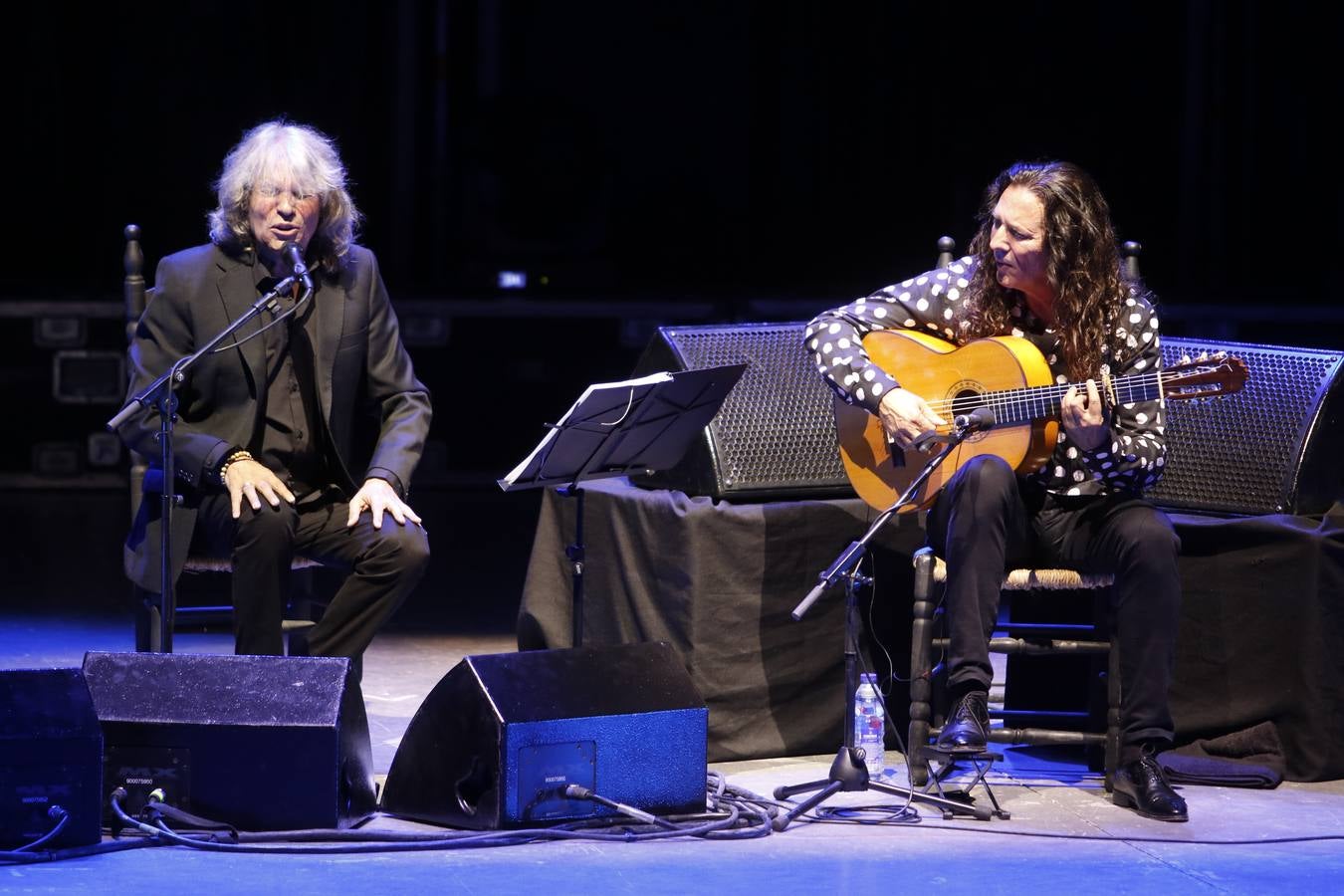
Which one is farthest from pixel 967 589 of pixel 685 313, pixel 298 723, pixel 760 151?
pixel 760 151

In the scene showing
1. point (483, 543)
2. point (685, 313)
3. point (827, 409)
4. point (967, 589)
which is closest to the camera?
point (967, 589)

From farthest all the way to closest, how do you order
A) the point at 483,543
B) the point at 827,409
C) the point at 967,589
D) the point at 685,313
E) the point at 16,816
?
the point at 685,313 < the point at 483,543 < the point at 827,409 < the point at 967,589 < the point at 16,816

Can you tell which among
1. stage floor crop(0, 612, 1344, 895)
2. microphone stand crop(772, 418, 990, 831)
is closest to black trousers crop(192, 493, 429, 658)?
stage floor crop(0, 612, 1344, 895)

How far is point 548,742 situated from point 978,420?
1197mm

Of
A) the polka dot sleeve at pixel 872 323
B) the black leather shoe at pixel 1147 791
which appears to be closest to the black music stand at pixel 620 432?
the polka dot sleeve at pixel 872 323

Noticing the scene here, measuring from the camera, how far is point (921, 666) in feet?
13.7

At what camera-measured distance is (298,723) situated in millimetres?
3637

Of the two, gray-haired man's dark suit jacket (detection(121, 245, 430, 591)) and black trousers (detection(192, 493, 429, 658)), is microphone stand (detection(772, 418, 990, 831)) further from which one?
gray-haired man's dark suit jacket (detection(121, 245, 430, 591))

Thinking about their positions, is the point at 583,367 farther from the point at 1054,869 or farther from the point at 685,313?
the point at 1054,869

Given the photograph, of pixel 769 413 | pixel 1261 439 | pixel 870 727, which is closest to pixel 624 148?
pixel 769 413

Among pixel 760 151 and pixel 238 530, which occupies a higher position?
pixel 760 151

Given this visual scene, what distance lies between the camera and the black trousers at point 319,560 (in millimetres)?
4258

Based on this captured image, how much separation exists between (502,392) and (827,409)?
4290 mm

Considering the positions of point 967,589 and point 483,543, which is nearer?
point 967,589
